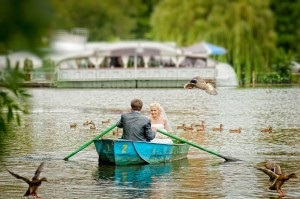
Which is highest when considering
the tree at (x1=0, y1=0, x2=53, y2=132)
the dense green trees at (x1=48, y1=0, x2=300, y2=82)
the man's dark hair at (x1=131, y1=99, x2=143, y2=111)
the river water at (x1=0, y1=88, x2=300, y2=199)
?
the dense green trees at (x1=48, y1=0, x2=300, y2=82)

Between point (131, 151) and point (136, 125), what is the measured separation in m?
0.81

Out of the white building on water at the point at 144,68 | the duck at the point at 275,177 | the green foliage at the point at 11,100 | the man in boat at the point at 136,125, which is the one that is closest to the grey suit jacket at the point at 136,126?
the man in boat at the point at 136,125

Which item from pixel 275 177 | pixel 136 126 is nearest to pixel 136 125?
pixel 136 126

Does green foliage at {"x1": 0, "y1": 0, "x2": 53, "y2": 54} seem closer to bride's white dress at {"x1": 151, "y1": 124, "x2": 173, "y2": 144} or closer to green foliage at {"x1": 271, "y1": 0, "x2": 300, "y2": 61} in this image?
bride's white dress at {"x1": 151, "y1": 124, "x2": 173, "y2": 144}

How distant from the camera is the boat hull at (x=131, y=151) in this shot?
18172 mm

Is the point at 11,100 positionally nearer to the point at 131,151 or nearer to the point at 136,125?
the point at 136,125

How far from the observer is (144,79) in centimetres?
6756

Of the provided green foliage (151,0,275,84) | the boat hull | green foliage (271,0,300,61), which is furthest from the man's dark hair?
green foliage (271,0,300,61)

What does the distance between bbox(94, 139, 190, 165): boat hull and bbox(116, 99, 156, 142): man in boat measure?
13 cm

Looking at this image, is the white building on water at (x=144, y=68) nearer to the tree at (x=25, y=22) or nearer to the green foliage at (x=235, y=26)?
the green foliage at (x=235, y=26)

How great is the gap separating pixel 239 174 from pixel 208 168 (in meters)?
1.14

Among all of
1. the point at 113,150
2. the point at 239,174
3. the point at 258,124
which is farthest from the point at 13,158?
the point at 258,124

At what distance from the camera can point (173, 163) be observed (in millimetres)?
19750

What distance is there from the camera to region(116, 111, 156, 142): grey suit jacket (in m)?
17.8
